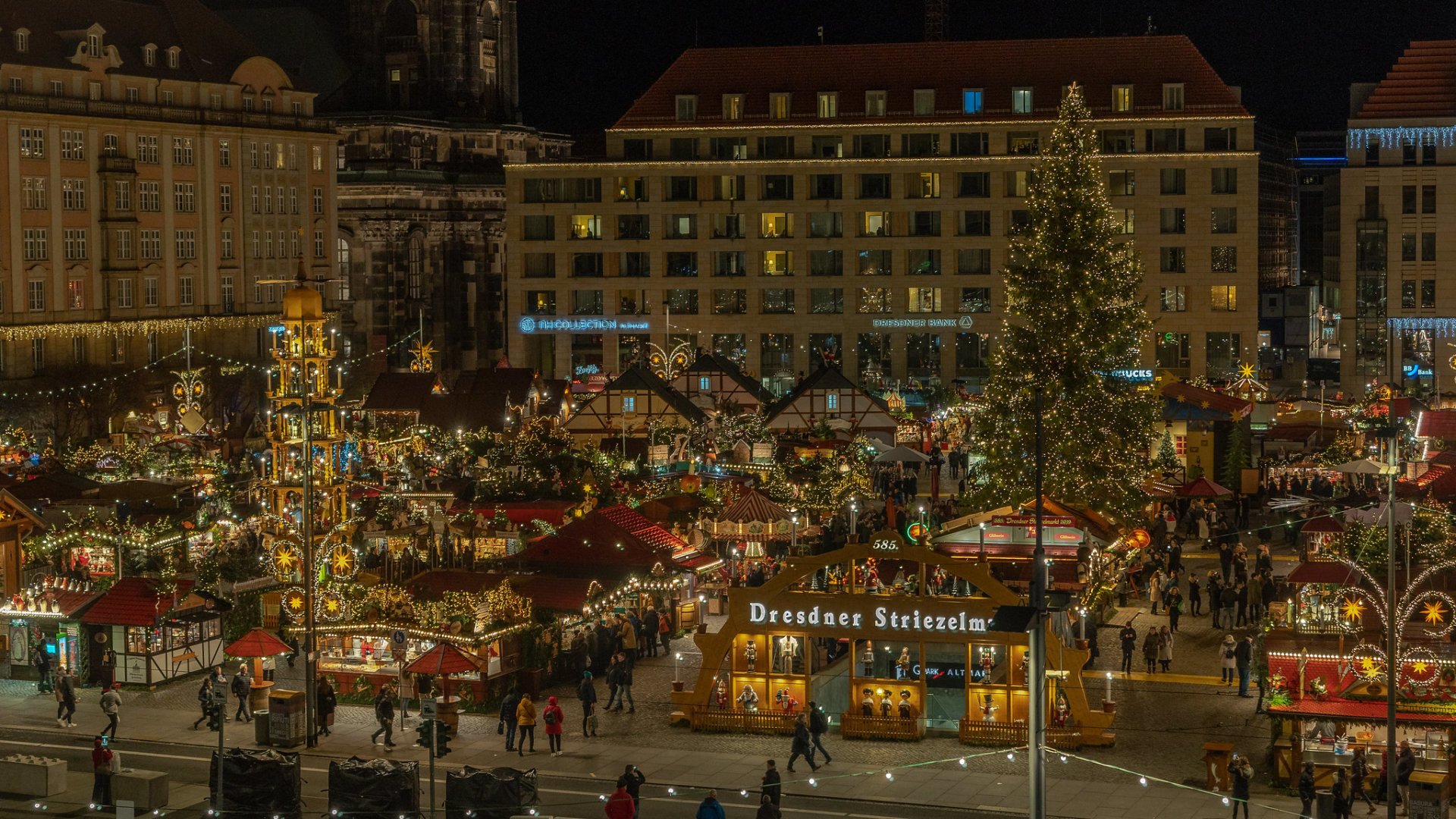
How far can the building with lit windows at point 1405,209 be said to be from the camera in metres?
107

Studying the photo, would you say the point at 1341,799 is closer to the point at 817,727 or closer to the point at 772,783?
the point at 772,783

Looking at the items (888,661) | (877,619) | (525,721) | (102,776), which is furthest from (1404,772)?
(102,776)

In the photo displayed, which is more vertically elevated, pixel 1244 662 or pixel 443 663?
pixel 443 663

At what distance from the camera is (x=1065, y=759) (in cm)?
3769

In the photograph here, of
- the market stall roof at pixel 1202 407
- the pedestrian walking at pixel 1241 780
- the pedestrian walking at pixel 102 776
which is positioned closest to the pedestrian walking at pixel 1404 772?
the pedestrian walking at pixel 1241 780

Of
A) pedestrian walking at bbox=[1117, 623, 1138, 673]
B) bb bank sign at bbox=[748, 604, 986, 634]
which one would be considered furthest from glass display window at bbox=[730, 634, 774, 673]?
pedestrian walking at bbox=[1117, 623, 1138, 673]

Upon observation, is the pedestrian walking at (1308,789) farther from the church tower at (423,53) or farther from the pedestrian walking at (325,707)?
the church tower at (423,53)

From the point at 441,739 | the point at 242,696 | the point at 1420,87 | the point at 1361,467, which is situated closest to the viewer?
the point at 441,739

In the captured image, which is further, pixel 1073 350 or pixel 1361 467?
→ pixel 1073 350

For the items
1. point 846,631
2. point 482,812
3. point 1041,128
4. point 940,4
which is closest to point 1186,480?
point 846,631

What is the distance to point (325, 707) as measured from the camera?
41.1 m

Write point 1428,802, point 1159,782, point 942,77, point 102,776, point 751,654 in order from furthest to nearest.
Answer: point 942,77 → point 751,654 → point 1159,782 → point 102,776 → point 1428,802

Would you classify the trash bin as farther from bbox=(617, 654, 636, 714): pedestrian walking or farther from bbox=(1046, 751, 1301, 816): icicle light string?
bbox=(617, 654, 636, 714): pedestrian walking

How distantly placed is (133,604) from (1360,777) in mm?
25609
